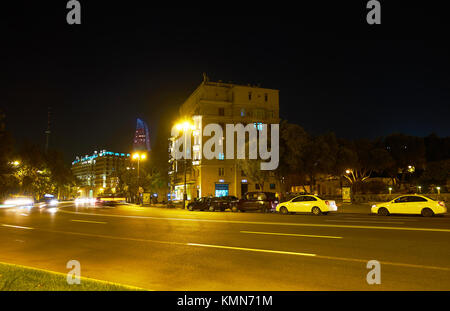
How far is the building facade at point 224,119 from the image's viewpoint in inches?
2485

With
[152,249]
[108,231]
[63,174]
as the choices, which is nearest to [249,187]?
[108,231]

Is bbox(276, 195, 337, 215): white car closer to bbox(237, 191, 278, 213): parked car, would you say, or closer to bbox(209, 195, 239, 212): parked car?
bbox(237, 191, 278, 213): parked car

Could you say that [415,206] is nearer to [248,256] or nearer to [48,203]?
[248,256]

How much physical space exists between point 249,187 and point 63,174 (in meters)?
64.1

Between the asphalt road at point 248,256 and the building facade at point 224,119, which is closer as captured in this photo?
the asphalt road at point 248,256

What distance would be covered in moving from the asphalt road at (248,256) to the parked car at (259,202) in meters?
15.8

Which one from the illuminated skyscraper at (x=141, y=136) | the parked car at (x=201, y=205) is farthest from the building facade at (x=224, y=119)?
the illuminated skyscraper at (x=141, y=136)

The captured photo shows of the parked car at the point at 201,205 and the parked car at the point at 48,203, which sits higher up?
the parked car at the point at 201,205

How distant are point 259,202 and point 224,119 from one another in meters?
36.0

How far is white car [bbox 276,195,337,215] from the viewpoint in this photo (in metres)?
24.9


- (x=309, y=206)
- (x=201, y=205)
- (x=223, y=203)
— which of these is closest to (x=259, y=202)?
(x=223, y=203)

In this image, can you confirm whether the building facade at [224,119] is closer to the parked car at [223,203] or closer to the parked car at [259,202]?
the parked car at [223,203]

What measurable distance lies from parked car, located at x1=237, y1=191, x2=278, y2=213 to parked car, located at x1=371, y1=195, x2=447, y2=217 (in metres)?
9.83
